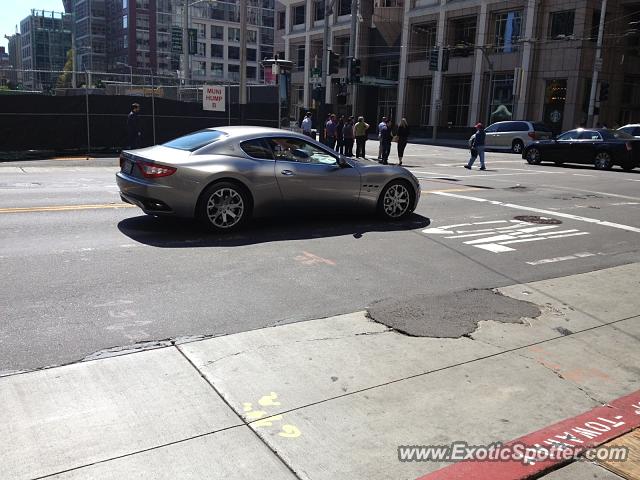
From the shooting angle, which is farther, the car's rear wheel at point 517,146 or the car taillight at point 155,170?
the car's rear wheel at point 517,146

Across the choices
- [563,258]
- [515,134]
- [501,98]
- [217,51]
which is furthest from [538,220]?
[217,51]

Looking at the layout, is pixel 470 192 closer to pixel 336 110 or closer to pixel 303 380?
Answer: pixel 303 380

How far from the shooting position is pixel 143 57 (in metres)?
119

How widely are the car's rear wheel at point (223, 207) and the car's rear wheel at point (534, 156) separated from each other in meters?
19.7

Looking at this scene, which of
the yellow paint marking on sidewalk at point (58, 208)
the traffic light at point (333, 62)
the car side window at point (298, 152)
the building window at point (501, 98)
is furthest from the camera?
the building window at point (501, 98)

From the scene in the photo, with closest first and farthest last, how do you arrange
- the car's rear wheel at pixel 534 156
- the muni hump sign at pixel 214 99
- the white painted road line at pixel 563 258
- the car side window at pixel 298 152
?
the white painted road line at pixel 563 258, the car side window at pixel 298 152, the muni hump sign at pixel 214 99, the car's rear wheel at pixel 534 156

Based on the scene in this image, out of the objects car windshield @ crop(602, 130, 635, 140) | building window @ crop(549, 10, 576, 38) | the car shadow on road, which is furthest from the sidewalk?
building window @ crop(549, 10, 576, 38)

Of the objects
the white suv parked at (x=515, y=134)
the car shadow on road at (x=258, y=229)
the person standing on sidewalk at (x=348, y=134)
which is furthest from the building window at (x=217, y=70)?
the car shadow on road at (x=258, y=229)

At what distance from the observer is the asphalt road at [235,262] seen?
16.5 feet

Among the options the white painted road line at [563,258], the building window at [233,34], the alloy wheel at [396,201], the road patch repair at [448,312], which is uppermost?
the building window at [233,34]

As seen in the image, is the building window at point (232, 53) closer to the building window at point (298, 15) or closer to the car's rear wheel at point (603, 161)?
the building window at point (298, 15)

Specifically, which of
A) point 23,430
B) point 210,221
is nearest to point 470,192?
point 210,221

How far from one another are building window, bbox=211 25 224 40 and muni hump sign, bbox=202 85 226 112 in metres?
93.3

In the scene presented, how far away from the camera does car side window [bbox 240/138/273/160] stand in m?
8.58
